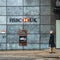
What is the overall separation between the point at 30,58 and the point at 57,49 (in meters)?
6.85

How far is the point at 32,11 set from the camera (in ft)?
93.8

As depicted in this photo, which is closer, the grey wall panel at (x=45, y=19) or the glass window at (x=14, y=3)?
the grey wall panel at (x=45, y=19)

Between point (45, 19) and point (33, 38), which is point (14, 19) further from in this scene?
point (45, 19)

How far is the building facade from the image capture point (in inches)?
1121

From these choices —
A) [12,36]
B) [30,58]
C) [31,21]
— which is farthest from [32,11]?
[30,58]

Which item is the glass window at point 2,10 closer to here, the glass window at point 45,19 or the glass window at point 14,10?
the glass window at point 14,10

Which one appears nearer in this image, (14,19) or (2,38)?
(2,38)

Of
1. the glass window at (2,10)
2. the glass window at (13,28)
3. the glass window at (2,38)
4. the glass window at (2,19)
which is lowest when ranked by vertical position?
the glass window at (2,38)

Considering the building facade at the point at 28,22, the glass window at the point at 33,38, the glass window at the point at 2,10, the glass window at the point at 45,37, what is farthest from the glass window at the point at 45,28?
the glass window at the point at 2,10

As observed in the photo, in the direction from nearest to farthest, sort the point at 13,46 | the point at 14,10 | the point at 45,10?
the point at 13,46 → the point at 45,10 → the point at 14,10

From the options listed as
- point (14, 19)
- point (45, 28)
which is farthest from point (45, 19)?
point (14, 19)

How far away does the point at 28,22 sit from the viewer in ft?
94.0

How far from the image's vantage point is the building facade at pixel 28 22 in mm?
28469

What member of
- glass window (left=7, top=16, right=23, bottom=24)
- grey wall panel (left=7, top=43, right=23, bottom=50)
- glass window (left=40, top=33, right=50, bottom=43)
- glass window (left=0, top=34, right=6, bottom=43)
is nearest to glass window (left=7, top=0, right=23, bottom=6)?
glass window (left=7, top=16, right=23, bottom=24)
